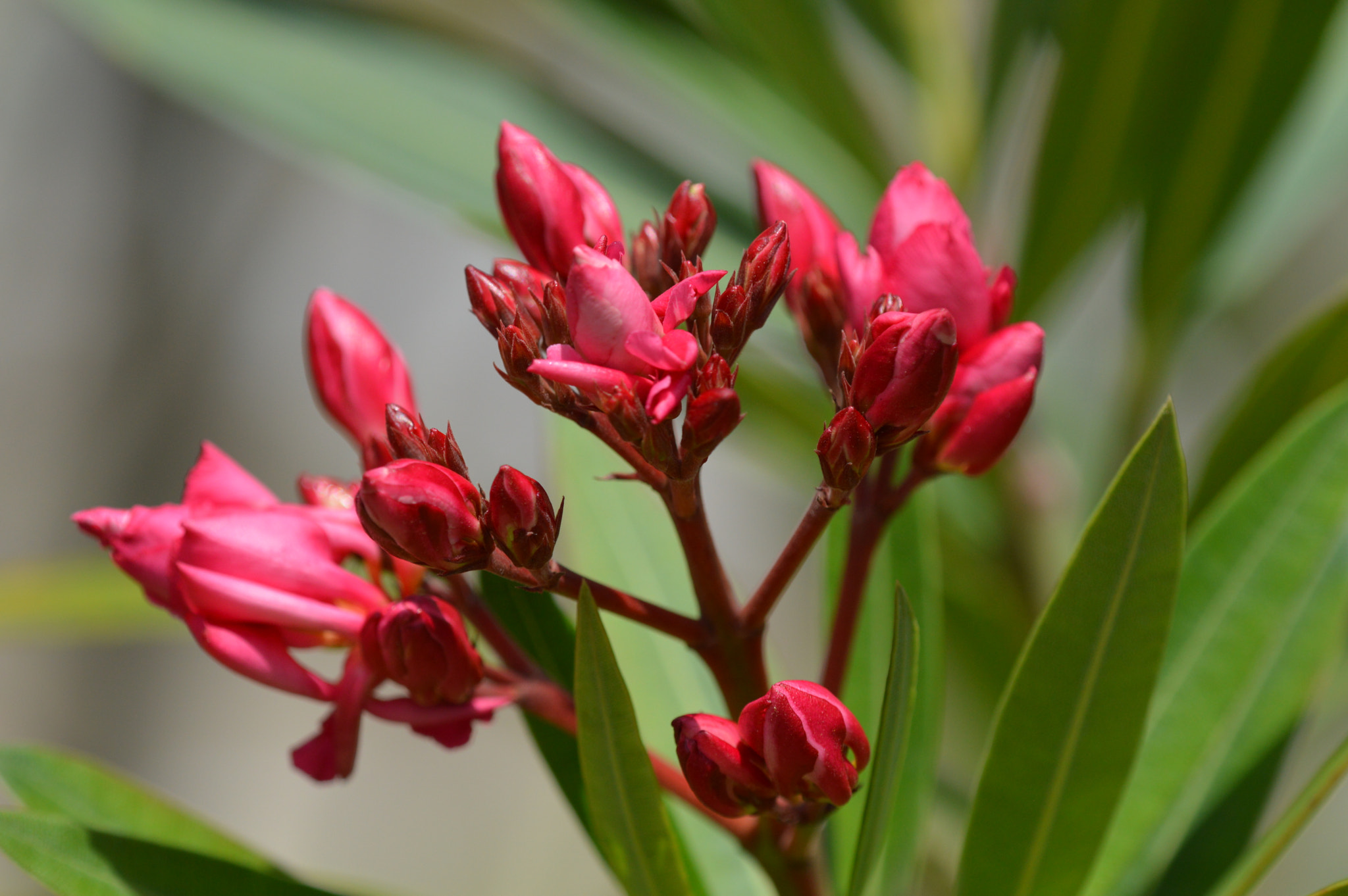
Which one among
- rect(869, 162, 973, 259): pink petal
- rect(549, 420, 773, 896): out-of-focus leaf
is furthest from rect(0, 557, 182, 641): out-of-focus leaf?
rect(869, 162, 973, 259): pink petal

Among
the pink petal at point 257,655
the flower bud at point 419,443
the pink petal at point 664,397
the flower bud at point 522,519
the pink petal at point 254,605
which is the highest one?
the pink petal at point 664,397

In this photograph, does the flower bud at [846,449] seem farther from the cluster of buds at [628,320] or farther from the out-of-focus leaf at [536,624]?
the out-of-focus leaf at [536,624]

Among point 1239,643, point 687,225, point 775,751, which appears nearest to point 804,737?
point 775,751

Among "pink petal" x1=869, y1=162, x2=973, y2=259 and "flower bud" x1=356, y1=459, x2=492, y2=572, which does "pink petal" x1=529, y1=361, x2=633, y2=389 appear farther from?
"pink petal" x1=869, y1=162, x2=973, y2=259

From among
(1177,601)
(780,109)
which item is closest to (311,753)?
(1177,601)

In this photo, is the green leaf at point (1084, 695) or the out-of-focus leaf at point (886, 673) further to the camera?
the out-of-focus leaf at point (886, 673)

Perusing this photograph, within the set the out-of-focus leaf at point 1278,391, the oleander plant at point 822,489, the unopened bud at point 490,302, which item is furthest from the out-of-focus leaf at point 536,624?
the out-of-focus leaf at point 1278,391

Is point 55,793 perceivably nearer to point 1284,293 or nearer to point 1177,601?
point 1177,601

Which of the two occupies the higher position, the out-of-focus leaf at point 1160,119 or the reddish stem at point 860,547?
the out-of-focus leaf at point 1160,119
